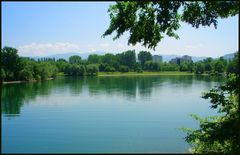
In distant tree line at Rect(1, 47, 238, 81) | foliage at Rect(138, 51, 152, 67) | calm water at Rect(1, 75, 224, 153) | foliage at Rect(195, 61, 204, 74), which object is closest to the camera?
calm water at Rect(1, 75, 224, 153)

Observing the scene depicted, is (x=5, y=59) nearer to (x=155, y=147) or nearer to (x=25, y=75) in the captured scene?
(x=25, y=75)

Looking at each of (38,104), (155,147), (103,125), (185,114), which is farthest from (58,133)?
(38,104)

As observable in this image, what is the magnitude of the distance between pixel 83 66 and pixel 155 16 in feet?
438

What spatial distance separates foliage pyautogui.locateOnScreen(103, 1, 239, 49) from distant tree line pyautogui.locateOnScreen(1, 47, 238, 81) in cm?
5520

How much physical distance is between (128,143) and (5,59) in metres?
76.9

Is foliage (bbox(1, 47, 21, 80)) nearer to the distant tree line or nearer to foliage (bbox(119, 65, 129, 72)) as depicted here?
the distant tree line

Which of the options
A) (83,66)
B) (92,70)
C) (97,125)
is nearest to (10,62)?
(83,66)

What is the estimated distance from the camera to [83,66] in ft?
460

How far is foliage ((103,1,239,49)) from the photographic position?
7.40 meters

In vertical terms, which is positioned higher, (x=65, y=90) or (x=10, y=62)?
(x=10, y=62)

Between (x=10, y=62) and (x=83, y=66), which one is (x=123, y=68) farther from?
(x=10, y=62)

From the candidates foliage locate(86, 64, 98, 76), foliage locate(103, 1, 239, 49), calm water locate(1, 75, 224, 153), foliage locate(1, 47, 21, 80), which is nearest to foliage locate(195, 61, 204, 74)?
foliage locate(86, 64, 98, 76)

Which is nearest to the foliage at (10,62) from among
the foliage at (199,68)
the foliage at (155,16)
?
the foliage at (199,68)

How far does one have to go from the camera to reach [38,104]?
46.6 metres
